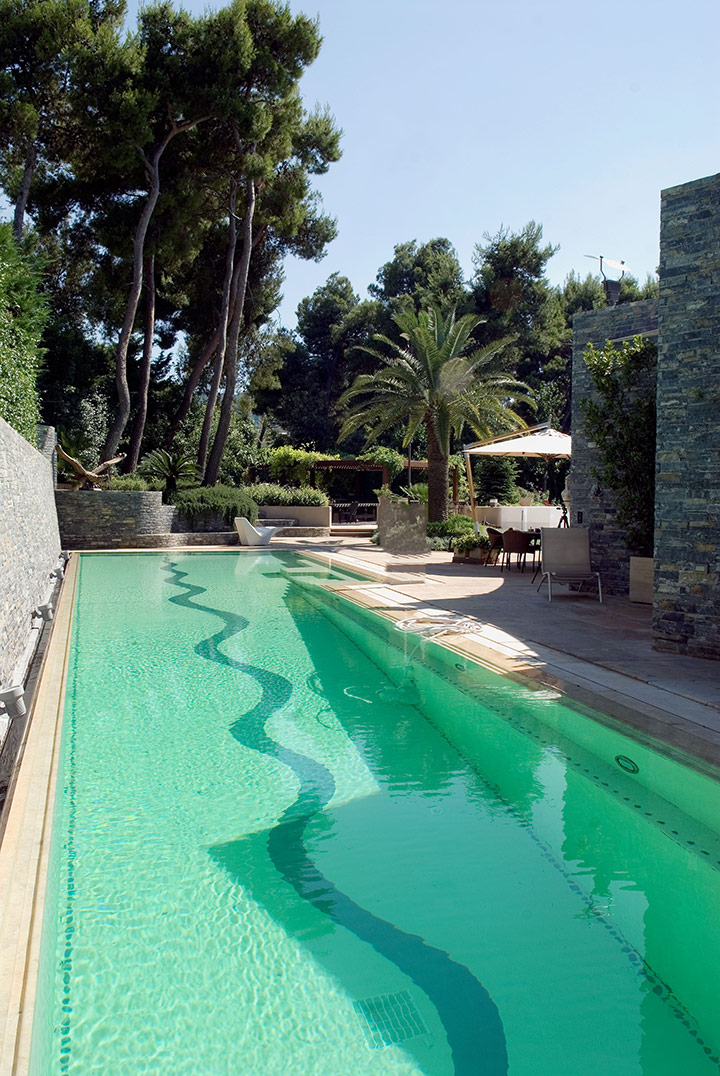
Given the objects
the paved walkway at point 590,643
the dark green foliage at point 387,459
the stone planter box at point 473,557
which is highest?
the dark green foliage at point 387,459

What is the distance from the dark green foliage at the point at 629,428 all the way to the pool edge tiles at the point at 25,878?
6.90 metres

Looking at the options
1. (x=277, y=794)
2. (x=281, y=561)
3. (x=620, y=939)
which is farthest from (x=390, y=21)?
(x=620, y=939)

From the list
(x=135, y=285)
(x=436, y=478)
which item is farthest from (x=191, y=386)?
(x=436, y=478)

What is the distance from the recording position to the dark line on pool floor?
2.34m

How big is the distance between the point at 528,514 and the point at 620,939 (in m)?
15.2

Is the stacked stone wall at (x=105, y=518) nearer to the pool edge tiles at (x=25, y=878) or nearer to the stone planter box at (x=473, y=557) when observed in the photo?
the stone planter box at (x=473, y=557)

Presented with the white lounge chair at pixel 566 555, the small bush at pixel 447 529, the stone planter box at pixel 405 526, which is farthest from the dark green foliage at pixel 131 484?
the white lounge chair at pixel 566 555

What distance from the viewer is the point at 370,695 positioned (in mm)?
6008

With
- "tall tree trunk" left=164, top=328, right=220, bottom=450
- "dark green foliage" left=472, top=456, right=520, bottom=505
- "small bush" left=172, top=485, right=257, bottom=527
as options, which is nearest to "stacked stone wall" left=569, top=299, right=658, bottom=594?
"small bush" left=172, top=485, right=257, bottom=527

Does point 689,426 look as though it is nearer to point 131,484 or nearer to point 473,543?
point 473,543

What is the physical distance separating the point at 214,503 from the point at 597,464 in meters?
12.2

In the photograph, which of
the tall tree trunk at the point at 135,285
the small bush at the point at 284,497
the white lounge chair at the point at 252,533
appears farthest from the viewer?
the small bush at the point at 284,497

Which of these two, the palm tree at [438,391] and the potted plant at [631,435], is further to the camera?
the palm tree at [438,391]

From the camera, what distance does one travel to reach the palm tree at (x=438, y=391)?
55.2 feet
